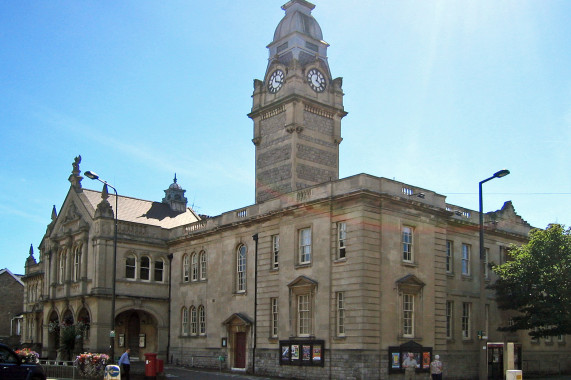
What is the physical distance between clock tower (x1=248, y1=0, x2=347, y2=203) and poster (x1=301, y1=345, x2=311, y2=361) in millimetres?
14130

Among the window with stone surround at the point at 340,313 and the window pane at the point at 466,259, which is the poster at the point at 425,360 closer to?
the window with stone surround at the point at 340,313

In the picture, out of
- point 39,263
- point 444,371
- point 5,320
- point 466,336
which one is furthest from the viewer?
point 5,320

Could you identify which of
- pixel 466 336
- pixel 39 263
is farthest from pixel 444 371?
pixel 39 263

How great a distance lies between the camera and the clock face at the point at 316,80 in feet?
158

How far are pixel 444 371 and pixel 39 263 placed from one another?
1603 inches

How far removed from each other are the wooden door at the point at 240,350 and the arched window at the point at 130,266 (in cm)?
1076

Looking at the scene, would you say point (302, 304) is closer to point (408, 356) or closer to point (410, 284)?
point (410, 284)

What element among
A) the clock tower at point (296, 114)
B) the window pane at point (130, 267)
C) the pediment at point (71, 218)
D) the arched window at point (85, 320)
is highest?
the clock tower at point (296, 114)

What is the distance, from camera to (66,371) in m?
33.6

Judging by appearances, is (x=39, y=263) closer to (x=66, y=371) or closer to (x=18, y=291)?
(x=18, y=291)

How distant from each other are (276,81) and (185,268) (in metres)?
15.1

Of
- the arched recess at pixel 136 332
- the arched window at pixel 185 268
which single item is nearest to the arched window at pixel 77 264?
the arched recess at pixel 136 332

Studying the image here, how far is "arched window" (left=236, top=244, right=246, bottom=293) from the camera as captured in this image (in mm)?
40550

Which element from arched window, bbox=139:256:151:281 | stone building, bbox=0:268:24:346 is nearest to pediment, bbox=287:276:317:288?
arched window, bbox=139:256:151:281
